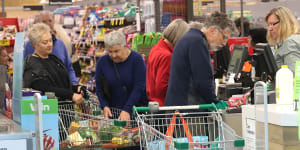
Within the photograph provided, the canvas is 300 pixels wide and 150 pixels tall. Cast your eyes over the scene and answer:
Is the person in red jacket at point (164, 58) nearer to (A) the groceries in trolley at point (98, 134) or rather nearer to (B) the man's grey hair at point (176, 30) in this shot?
(B) the man's grey hair at point (176, 30)

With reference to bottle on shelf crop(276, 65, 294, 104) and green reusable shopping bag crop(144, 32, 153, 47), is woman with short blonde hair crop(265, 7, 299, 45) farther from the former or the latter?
green reusable shopping bag crop(144, 32, 153, 47)

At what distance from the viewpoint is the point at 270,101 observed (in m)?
3.60

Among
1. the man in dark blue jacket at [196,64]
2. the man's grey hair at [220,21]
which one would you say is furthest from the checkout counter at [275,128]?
the man's grey hair at [220,21]

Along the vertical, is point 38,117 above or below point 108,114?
above

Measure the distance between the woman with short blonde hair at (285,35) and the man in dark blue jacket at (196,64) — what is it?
0.55 metres

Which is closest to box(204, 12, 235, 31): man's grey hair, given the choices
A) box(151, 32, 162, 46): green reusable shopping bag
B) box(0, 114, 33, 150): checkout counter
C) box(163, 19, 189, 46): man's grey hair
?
box(163, 19, 189, 46): man's grey hair

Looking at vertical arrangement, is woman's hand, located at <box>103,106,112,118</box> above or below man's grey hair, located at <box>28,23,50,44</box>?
below

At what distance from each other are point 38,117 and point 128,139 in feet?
6.77

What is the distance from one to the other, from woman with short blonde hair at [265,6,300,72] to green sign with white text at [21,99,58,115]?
2.41m

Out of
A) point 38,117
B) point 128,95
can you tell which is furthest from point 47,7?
point 38,117

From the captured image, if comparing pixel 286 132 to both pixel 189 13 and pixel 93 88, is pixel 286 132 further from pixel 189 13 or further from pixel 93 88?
pixel 93 88

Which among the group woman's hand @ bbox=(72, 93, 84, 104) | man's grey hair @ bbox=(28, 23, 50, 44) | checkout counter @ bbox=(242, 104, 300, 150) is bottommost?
woman's hand @ bbox=(72, 93, 84, 104)

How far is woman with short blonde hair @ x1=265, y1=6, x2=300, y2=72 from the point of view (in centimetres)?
430

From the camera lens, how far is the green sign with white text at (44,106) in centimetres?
252
